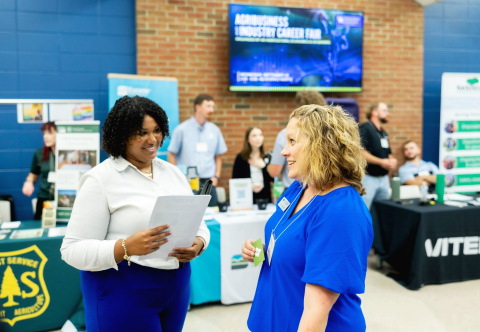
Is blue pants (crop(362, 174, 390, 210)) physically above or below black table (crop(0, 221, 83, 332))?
above

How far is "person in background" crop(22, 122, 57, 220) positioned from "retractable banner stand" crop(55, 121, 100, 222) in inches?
16.1

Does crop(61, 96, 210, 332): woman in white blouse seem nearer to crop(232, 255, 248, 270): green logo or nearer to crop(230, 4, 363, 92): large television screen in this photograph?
crop(232, 255, 248, 270): green logo

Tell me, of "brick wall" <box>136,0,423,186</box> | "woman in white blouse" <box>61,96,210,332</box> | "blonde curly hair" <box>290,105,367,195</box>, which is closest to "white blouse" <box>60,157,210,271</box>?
"woman in white blouse" <box>61,96,210,332</box>

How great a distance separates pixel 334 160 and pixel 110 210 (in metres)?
0.74

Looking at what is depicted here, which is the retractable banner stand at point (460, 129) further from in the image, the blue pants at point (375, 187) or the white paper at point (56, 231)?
the white paper at point (56, 231)

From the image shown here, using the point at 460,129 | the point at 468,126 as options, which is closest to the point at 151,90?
the point at 460,129

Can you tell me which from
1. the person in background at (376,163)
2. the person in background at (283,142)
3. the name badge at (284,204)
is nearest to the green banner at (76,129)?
the person in background at (283,142)

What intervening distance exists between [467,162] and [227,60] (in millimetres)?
3455

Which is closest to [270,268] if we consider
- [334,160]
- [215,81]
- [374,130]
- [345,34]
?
[334,160]

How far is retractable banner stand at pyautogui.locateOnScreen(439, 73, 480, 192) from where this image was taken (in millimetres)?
5160

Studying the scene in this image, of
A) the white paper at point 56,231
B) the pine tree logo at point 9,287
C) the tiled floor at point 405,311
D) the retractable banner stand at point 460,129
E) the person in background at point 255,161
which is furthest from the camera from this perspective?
the retractable banner stand at point 460,129

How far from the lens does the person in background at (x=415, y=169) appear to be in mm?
4949

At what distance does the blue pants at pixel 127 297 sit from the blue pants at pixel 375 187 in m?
3.10

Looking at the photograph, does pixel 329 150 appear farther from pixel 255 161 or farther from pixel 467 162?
pixel 467 162
